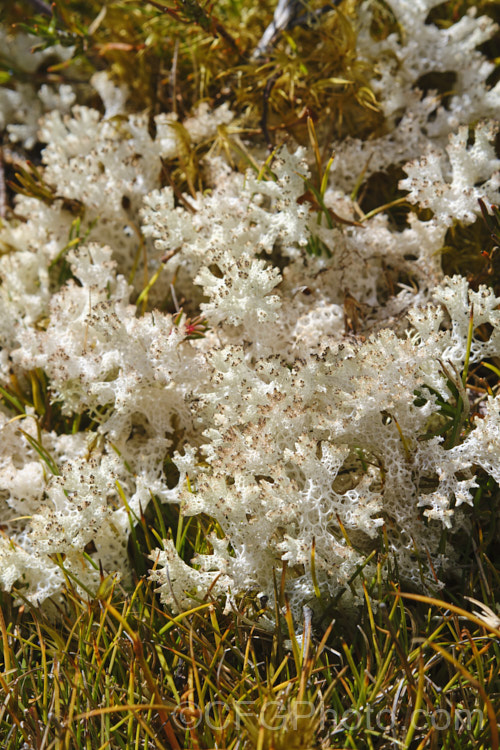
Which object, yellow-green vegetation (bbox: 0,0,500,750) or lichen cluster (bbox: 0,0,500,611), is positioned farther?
lichen cluster (bbox: 0,0,500,611)

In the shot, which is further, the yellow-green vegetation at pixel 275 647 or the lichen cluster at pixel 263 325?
the lichen cluster at pixel 263 325

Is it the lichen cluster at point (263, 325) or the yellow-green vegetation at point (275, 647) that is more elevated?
the lichen cluster at point (263, 325)

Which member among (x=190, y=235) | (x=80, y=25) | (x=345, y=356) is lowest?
(x=345, y=356)

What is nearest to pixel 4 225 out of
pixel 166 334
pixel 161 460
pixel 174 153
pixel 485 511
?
pixel 174 153

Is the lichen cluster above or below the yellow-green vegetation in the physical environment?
above

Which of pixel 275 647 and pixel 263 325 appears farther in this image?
pixel 263 325

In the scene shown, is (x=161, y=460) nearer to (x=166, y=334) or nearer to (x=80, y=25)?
(x=166, y=334)

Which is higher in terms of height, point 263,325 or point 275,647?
point 263,325

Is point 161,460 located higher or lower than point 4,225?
lower
